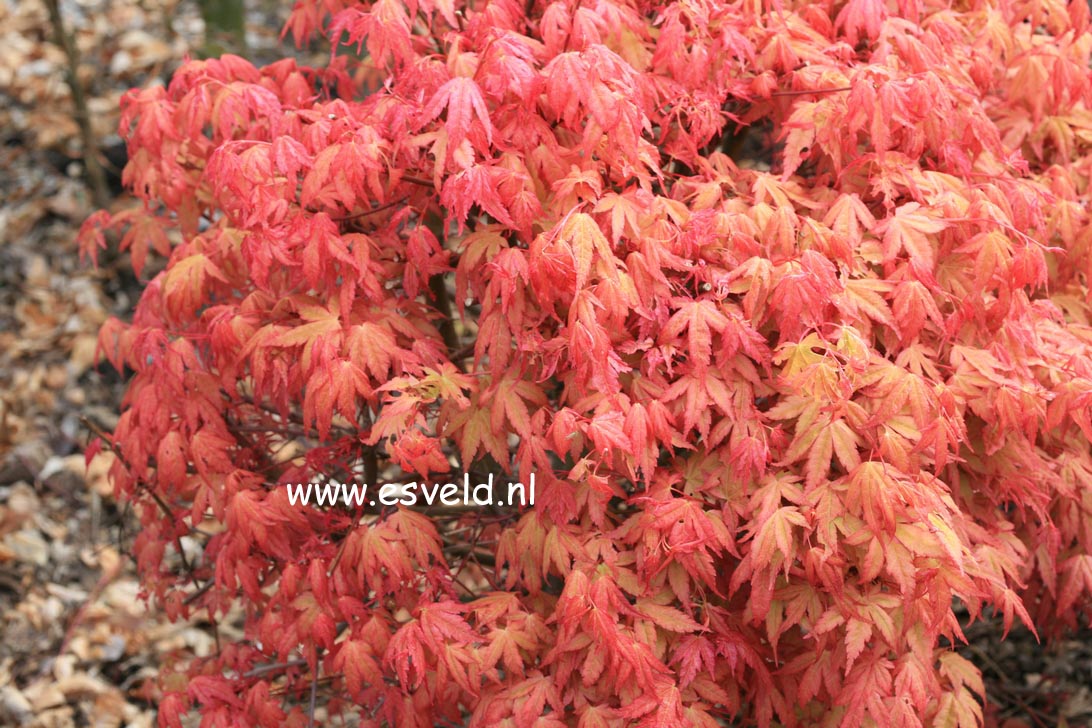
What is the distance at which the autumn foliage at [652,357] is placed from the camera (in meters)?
2.10

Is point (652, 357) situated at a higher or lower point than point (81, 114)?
higher

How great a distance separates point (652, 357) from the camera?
6.97 ft

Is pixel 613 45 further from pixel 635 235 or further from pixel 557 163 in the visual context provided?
pixel 635 235

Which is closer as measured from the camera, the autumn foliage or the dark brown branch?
the autumn foliage

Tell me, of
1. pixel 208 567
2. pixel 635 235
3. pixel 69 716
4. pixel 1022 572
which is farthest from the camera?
pixel 69 716

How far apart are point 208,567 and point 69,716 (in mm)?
971

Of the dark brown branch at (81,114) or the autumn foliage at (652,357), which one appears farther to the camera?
the dark brown branch at (81,114)

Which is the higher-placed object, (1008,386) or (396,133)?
(396,133)

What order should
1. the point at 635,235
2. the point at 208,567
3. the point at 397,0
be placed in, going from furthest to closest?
the point at 208,567 < the point at 397,0 < the point at 635,235

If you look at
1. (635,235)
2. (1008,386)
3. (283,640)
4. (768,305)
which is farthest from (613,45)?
(283,640)

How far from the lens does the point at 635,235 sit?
218 centimetres

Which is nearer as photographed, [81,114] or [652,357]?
[652,357]

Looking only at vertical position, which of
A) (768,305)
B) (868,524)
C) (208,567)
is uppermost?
(768,305)

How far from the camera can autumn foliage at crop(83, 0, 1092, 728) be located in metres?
2.10
